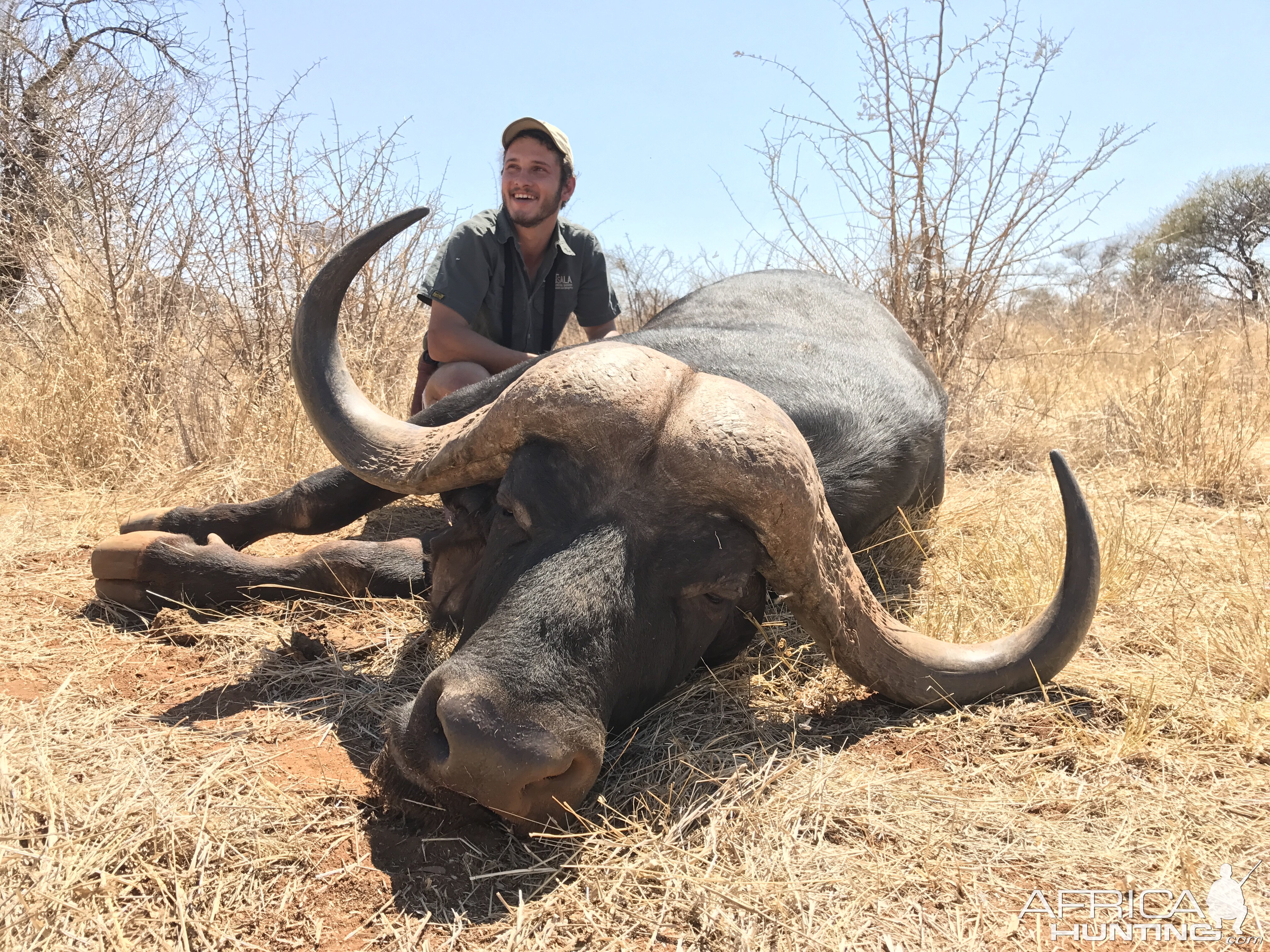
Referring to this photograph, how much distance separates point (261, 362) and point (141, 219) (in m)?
1.12

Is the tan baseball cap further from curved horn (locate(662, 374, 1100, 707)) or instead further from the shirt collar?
curved horn (locate(662, 374, 1100, 707))

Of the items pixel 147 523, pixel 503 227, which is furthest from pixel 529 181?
pixel 147 523

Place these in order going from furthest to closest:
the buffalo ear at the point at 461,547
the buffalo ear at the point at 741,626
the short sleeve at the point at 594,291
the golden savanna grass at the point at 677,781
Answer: the short sleeve at the point at 594,291
the buffalo ear at the point at 461,547
the buffalo ear at the point at 741,626
the golden savanna grass at the point at 677,781

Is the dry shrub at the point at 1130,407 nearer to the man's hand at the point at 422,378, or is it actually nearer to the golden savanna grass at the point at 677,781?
the golden savanna grass at the point at 677,781

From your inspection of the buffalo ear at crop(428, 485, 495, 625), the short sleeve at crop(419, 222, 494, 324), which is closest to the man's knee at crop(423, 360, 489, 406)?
the short sleeve at crop(419, 222, 494, 324)

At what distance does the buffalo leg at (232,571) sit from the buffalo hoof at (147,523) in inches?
2.7

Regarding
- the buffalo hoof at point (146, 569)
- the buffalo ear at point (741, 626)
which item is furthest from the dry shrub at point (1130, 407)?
the buffalo hoof at point (146, 569)

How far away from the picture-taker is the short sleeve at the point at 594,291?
5473mm

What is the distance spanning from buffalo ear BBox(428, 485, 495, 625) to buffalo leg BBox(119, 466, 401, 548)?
2.34 feet

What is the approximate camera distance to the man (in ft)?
14.8

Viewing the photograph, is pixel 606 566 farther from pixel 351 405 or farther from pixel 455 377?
pixel 455 377

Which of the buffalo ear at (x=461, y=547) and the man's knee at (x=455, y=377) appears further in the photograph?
the man's knee at (x=455, y=377)

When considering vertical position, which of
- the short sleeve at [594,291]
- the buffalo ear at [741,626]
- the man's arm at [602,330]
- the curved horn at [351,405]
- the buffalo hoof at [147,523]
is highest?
the short sleeve at [594,291]

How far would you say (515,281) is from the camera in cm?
502
